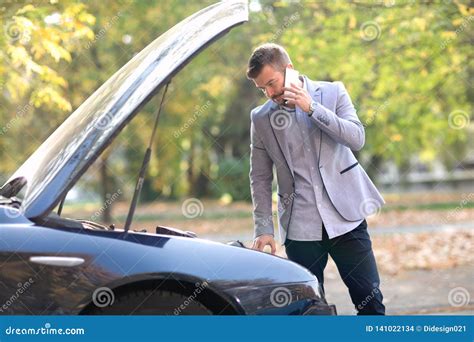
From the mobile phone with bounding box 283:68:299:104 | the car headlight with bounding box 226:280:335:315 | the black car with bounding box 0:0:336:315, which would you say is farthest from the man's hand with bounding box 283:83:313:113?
the car headlight with bounding box 226:280:335:315

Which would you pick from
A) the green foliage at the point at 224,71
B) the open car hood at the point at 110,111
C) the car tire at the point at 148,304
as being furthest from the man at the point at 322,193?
the green foliage at the point at 224,71

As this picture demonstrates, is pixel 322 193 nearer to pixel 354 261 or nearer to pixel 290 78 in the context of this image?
pixel 354 261

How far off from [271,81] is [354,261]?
1062mm

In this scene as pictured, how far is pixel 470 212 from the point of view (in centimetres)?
1906

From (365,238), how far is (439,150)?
28136mm

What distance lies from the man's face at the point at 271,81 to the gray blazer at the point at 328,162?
0.21 m

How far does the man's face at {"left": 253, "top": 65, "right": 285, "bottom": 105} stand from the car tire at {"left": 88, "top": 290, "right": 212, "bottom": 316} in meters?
1.34

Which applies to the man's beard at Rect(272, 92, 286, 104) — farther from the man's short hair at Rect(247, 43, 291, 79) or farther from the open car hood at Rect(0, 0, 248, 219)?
the open car hood at Rect(0, 0, 248, 219)

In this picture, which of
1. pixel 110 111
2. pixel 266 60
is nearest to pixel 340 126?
pixel 266 60

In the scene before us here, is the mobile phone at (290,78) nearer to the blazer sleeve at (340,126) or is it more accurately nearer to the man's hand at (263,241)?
the blazer sleeve at (340,126)

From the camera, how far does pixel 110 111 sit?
2.81 metres

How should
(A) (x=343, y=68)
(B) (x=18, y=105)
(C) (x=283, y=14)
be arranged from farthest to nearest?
(B) (x=18, y=105) → (C) (x=283, y=14) → (A) (x=343, y=68)
